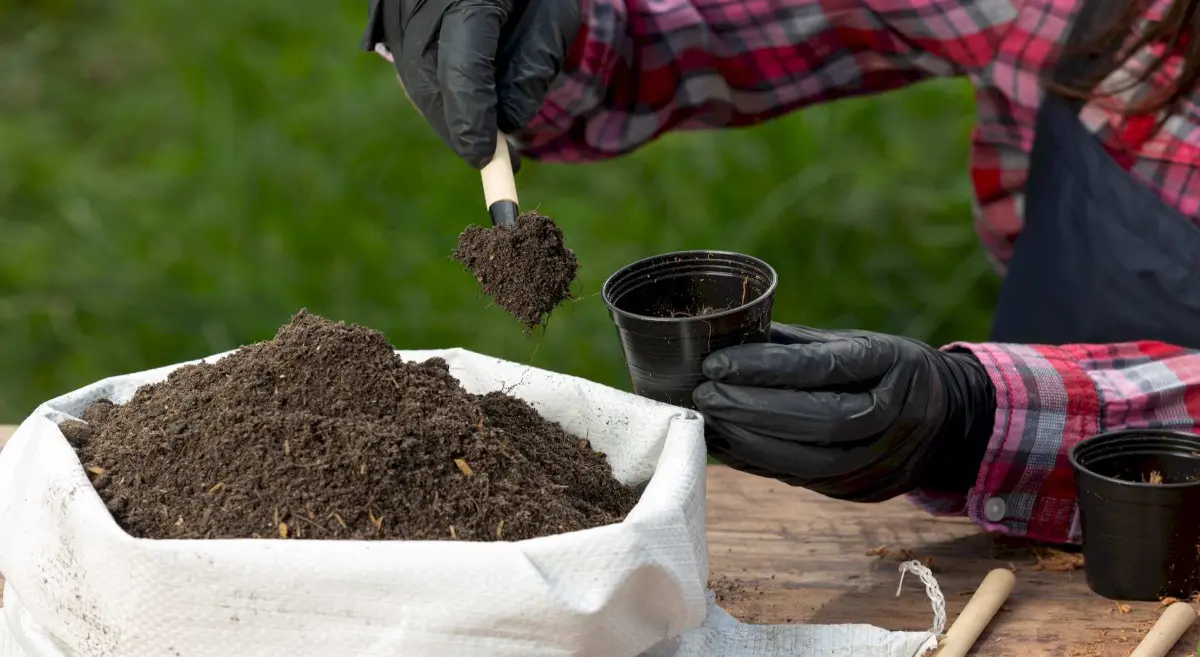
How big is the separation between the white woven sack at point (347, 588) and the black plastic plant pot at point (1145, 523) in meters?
0.53

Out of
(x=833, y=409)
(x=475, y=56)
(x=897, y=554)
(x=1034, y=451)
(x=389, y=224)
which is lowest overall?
(x=389, y=224)

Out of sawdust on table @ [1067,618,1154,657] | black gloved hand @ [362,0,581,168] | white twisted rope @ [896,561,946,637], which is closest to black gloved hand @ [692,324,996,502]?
white twisted rope @ [896,561,946,637]

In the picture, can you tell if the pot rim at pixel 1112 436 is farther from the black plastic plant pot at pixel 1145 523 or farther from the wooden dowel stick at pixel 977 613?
the wooden dowel stick at pixel 977 613

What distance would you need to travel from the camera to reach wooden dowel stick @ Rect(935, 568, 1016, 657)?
4.49ft

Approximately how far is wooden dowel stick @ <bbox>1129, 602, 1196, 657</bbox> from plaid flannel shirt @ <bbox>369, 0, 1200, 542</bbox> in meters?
0.27

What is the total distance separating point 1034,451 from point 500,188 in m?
0.81

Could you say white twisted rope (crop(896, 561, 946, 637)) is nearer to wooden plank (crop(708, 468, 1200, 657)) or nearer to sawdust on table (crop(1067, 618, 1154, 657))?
wooden plank (crop(708, 468, 1200, 657))

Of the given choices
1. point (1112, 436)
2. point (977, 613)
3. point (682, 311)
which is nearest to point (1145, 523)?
point (1112, 436)

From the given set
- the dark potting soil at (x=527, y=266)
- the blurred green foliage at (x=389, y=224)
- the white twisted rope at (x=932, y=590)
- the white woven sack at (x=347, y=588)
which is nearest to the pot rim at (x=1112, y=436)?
the white twisted rope at (x=932, y=590)

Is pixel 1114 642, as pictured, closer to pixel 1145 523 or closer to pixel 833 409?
pixel 1145 523

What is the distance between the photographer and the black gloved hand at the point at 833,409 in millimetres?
1433

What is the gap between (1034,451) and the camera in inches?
65.7

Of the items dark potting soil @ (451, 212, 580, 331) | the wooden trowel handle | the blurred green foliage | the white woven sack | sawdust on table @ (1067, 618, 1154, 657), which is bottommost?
the blurred green foliage

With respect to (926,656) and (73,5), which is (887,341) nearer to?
A: (926,656)
